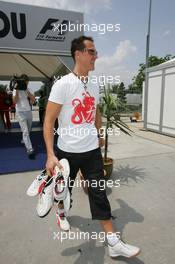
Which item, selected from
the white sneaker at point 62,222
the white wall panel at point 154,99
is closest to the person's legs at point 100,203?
the white sneaker at point 62,222

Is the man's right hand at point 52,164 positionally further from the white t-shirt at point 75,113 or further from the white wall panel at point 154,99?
the white wall panel at point 154,99

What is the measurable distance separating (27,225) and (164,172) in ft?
9.17

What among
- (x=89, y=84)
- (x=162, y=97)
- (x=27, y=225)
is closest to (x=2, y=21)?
(x=89, y=84)

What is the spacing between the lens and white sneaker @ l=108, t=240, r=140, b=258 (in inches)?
77.1

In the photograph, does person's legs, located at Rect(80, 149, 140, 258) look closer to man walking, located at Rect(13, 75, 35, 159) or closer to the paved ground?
the paved ground

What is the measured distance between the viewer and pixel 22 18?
15.9 feet

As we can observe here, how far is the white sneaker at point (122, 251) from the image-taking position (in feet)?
6.42

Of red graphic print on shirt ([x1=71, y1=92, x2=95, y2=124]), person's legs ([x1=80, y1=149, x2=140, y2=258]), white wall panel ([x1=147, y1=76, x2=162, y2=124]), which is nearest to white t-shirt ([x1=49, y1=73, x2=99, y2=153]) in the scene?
red graphic print on shirt ([x1=71, y1=92, x2=95, y2=124])

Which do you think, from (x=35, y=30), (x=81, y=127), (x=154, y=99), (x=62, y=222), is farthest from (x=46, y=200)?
(x=154, y=99)

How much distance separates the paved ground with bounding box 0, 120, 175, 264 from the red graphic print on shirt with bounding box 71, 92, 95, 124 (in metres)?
1.27

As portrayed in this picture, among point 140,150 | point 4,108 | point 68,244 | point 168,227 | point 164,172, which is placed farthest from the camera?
point 4,108

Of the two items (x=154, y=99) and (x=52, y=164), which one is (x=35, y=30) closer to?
(x=52, y=164)

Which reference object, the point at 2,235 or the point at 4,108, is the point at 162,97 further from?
the point at 2,235

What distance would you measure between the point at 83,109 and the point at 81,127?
0.15m
